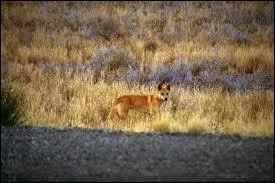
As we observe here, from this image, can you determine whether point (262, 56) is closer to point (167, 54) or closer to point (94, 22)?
point (167, 54)

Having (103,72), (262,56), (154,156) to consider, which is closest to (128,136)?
(154,156)

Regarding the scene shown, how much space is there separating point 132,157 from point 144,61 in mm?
12984

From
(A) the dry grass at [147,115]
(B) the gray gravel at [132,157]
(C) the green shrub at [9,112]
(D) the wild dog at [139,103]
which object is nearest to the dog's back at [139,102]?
(D) the wild dog at [139,103]

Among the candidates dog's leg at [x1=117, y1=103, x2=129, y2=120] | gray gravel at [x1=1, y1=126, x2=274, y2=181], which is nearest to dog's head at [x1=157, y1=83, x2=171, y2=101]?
dog's leg at [x1=117, y1=103, x2=129, y2=120]

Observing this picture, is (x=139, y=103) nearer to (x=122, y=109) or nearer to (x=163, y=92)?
(x=122, y=109)

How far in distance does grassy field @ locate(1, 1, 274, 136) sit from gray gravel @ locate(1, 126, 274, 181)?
4.49ft

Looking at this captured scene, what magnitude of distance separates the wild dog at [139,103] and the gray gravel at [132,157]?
3.32 meters

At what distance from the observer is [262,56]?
62.2 feet

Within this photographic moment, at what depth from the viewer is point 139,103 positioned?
465 inches

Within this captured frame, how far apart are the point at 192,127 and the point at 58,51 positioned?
1294cm

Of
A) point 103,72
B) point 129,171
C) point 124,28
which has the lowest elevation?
point 129,171

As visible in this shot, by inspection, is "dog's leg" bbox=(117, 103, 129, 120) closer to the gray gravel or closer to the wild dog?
the wild dog

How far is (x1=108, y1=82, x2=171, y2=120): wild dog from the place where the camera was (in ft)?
38.0

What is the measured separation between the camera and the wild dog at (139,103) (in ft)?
38.0
